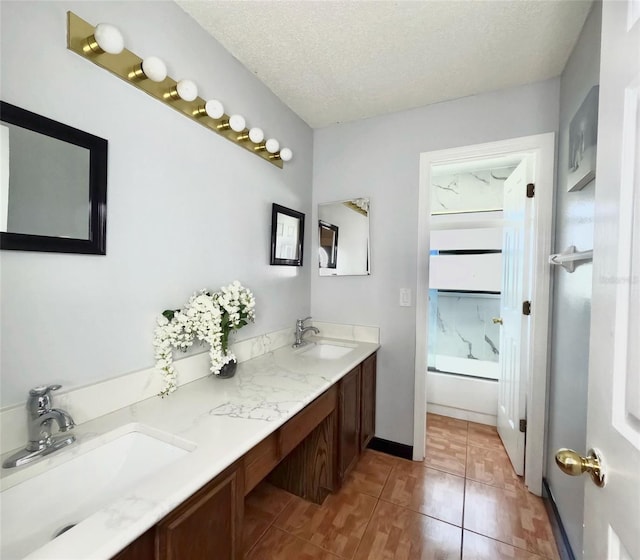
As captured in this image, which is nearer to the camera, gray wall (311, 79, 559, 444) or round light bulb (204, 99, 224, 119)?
round light bulb (204, 99, 224, 119)

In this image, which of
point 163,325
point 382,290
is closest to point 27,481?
point 163,325

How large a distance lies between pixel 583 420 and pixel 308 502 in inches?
54.6

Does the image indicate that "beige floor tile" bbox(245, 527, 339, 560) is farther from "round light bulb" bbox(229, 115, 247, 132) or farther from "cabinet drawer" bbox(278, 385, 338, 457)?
"round light bulb" bbox(229, 115, 247, 132)

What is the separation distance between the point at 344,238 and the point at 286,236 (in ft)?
1.54

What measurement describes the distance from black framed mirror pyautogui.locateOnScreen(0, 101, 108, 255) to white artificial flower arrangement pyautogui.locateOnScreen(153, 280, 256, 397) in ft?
1.21

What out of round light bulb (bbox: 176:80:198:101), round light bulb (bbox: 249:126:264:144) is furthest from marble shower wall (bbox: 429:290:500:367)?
round light bulb (bbox: 176:80:198:101)

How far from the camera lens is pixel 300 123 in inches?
83.4

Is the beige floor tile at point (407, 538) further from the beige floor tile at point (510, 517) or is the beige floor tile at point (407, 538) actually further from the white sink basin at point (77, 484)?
the white sink basin at point (77, 484)

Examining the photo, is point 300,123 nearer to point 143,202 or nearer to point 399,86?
point 399,86

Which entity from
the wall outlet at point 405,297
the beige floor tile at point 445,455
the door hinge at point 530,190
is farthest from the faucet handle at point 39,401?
the door hinge at point 530,190

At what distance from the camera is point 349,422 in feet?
5.41

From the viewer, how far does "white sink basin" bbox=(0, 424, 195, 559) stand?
68 cm

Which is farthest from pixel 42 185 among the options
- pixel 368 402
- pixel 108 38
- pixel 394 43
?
pixel 368 402

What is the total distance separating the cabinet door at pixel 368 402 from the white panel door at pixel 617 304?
1.28 meters
